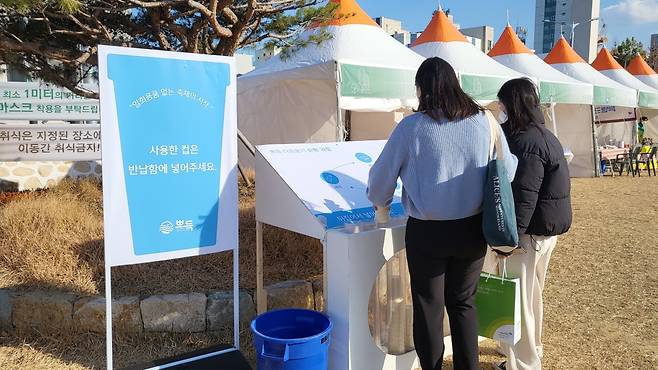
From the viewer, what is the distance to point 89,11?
4.47 m

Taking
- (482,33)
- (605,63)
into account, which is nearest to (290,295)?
(605,63)

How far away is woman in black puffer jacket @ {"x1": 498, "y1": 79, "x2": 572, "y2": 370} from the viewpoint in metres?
2.39

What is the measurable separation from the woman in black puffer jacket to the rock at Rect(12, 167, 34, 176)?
690cm

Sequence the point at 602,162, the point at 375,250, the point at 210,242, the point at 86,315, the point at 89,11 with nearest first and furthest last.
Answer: the point at 375,250, the point at 210,242, the point at 86,315, the point at 89,11, the point at 602,162

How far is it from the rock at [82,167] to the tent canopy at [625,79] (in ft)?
44.0

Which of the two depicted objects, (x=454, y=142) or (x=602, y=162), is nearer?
(x=454, y=142)

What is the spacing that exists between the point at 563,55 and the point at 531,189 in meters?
12.5

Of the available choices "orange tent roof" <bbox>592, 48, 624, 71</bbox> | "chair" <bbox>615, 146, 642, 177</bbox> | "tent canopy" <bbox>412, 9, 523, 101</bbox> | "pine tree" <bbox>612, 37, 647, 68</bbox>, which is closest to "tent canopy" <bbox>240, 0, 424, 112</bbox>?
"tent canopy" <bbox>412, 9, 523, 101</bbox>

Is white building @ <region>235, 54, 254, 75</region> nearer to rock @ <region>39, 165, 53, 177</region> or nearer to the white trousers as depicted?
rock @ <region>39, 165, 53, 177</region>

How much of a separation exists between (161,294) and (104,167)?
3.93 feet

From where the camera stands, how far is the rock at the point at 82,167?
7.57 metres

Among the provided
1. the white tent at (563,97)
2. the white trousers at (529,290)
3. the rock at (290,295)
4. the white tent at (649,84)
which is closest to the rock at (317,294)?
the rock at (290,295)

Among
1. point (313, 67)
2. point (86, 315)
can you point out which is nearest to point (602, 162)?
point (313, 67)

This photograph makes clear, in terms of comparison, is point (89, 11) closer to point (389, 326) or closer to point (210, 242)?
point (210, 242)
